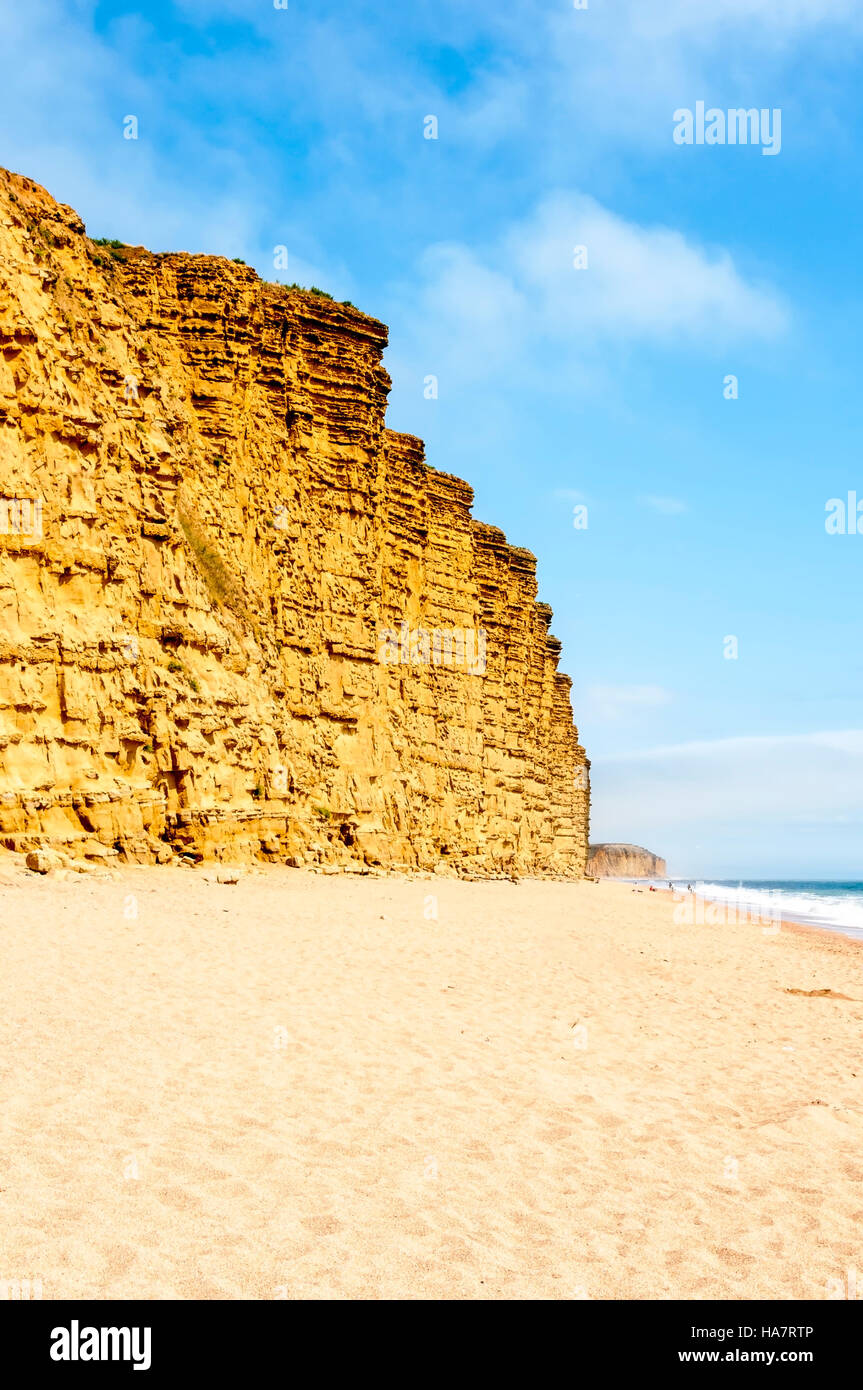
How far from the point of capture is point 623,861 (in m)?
180

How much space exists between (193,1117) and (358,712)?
21159 mm

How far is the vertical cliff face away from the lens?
17.2 meters

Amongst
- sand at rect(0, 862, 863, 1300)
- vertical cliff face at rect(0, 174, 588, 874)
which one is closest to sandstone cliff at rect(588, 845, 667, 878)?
vertical cliff face at rect(0, 174, 588, 874)

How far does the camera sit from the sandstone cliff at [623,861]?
173m

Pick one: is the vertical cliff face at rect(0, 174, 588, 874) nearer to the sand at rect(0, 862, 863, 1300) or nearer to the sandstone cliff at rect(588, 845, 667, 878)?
the sand at rect(0, 862, 863, 1300)

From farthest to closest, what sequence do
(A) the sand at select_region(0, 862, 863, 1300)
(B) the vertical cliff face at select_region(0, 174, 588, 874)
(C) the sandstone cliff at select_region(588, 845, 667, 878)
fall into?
(C) the sandstone cliff at select_region(588, 845, 667, 878), (B) the vertical cliff face at select_region(0, 174, 588, 874), (A) the sand at select_region(0, 862, 863, 1300)

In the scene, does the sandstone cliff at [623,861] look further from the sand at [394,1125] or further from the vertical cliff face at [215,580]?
the sand at [394,1125]

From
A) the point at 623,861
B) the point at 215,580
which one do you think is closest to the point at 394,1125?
the point at 215,580

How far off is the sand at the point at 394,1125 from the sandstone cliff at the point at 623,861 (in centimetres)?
15867

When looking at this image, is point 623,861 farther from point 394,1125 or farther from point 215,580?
point 394,1125

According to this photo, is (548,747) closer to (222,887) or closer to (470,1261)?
(222,887)

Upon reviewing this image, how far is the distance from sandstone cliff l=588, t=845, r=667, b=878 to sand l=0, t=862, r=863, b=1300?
159 m
